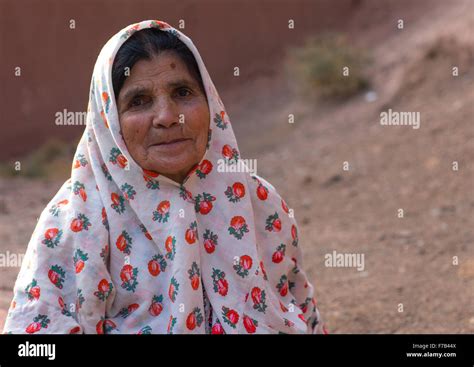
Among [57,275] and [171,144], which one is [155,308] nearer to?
[57,275]

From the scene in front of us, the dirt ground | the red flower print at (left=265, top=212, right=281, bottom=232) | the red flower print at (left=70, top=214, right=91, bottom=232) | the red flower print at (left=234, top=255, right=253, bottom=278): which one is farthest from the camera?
the dirt ground

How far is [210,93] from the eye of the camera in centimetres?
281

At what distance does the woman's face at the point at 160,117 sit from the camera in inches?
104

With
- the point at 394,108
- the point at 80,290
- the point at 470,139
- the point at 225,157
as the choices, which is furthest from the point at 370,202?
the point at 80,290

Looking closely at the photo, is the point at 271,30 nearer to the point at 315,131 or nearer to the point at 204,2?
the point at 204,2

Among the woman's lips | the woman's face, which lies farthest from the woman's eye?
the woman's lips

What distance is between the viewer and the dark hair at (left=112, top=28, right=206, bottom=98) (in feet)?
8.80

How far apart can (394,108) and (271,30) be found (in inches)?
172

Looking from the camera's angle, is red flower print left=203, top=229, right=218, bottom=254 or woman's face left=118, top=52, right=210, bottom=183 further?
red flower print left=203, top=229, right=218, bottom=254

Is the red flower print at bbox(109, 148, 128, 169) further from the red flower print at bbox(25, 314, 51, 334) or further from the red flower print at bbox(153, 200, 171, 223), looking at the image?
the red flower print at bbox(25, 314, 51, 334)

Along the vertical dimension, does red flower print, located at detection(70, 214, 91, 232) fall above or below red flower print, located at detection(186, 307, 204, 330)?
above

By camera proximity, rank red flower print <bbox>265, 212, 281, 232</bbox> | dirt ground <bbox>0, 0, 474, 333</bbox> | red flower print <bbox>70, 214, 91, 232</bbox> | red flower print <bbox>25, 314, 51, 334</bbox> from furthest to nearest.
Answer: dirt ground <bbox>0, 0, 474, 333</bbox>
red flower print <bbox>265, 212, 281, 232</bbox>
red flower print <bbox>70, 214, 91, 232</bbox>
red flower print <bbox>25, 314, 51, 334</bbox>

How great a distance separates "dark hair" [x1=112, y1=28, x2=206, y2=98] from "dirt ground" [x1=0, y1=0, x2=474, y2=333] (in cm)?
154

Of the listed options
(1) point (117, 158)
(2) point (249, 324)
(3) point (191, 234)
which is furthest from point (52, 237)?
(2) point (249, 324)
